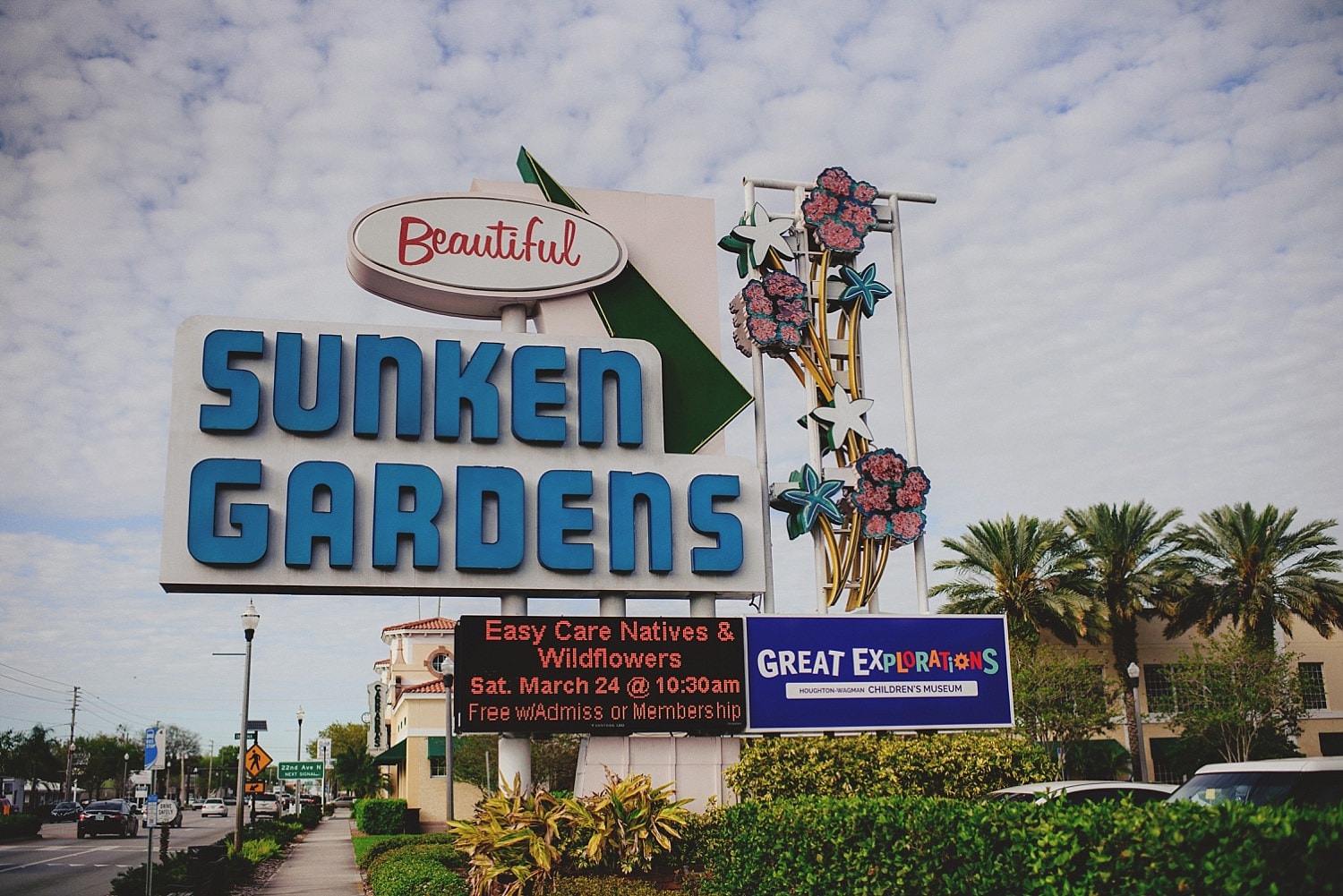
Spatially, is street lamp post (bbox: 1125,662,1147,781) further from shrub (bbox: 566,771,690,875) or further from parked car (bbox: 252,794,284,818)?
parked car (bbox: 252,794,284,818)

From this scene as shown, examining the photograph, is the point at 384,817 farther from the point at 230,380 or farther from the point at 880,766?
the point at 880,766

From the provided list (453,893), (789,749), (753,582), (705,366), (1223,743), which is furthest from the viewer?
(1223,743)

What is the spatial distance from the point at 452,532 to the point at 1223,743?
34.7 metres

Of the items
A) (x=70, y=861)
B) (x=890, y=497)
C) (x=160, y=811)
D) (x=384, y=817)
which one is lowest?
(x=70, y=861)

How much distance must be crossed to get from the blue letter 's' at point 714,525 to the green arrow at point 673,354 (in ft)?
3.21

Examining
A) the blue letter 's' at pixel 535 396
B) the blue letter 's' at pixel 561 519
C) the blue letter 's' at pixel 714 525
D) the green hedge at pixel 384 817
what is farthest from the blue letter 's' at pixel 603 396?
the green hedge at pixel 384 817

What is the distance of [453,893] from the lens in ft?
55.4

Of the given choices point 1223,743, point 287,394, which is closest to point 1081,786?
point 287,394

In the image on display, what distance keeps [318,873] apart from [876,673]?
15361 millimetres

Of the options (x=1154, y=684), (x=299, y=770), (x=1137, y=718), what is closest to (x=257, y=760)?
(x=299, y=770)

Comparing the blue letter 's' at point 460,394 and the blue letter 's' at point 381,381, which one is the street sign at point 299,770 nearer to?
the blue letter 's' at point 381,381

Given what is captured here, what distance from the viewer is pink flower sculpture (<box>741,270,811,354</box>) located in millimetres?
21375

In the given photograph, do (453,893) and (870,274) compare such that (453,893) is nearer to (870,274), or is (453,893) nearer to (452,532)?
(452,532)

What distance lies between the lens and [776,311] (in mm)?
21562
